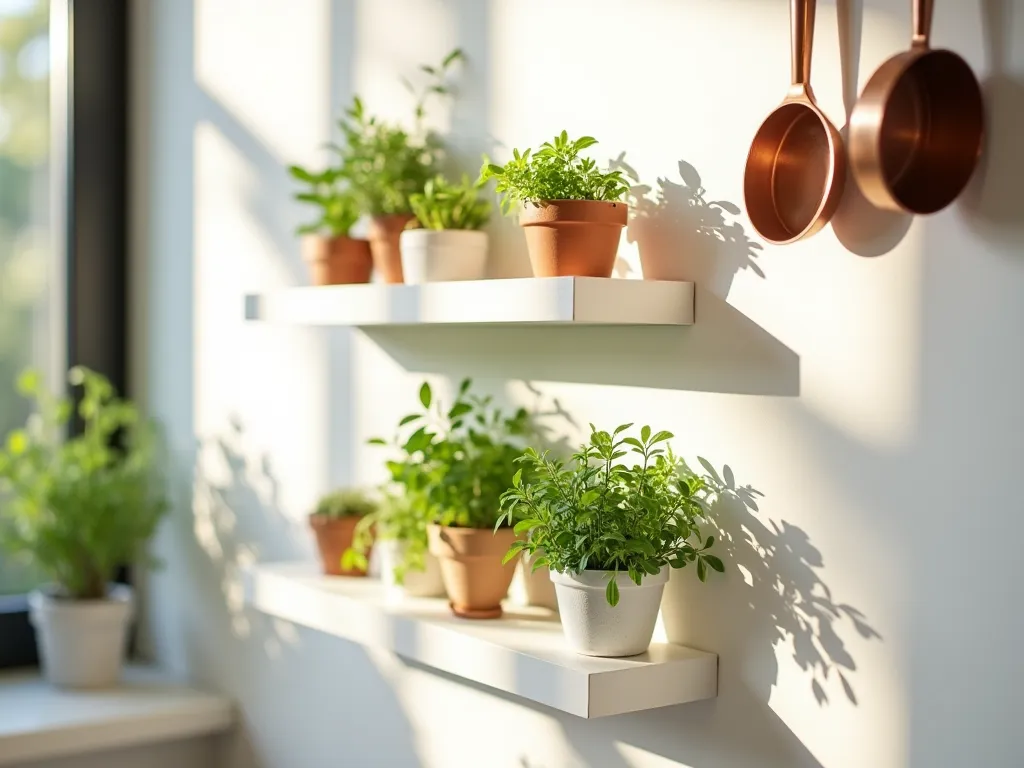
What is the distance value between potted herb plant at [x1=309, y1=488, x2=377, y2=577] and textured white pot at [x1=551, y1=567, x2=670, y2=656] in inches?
20.6

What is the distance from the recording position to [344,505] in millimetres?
1712

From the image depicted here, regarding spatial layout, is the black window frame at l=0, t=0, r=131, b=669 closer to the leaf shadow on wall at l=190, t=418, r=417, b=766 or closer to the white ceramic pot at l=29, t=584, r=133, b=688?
the white ceramic pot at l=29, t=584, r=133, b=688

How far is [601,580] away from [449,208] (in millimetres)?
540

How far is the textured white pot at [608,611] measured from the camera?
1195 mm

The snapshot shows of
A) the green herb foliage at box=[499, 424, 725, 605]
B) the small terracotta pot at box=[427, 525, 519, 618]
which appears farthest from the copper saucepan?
the small terracotta pot at box=[427, 525, 519, 618]

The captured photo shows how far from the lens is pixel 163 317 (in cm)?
230

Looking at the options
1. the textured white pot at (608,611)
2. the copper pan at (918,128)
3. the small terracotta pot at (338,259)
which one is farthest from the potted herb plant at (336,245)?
the copper pan at (918,128)

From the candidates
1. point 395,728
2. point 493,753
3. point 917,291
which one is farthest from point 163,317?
point 917,291

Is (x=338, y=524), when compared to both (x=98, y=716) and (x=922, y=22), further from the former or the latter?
(x=922, y=22)

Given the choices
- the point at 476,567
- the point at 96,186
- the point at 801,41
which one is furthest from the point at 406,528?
the point at 96,186

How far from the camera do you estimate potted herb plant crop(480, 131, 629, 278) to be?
1257mm

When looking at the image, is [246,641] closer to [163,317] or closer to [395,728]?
[395,728]

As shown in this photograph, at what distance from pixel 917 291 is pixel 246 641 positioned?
4.54 feet

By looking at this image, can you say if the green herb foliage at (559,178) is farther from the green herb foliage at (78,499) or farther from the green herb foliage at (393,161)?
the green herb foliage at (78,499)
